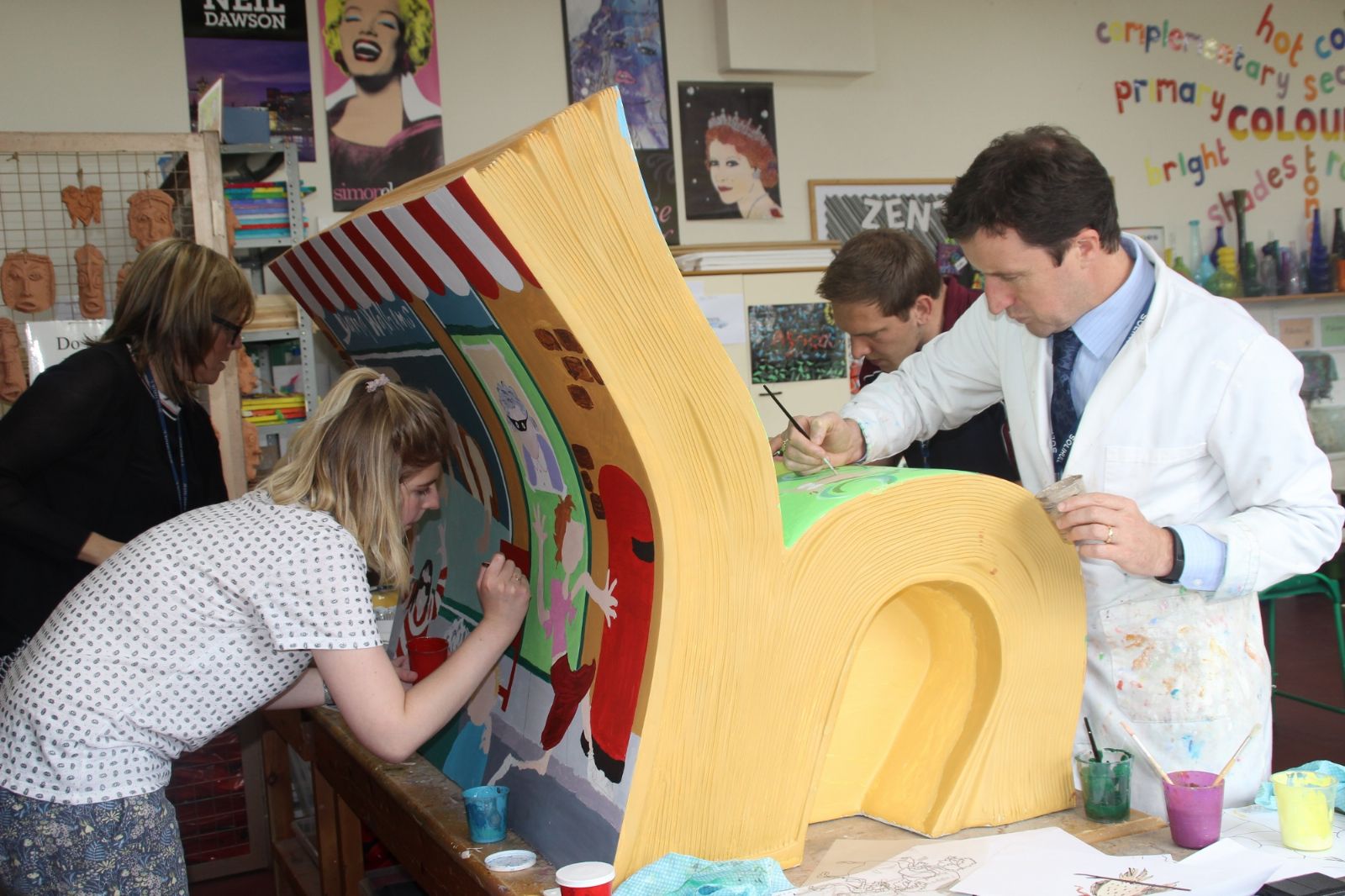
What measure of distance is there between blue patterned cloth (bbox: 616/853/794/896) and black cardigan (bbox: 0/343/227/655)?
1538mm

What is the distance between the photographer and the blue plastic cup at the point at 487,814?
1.52 metres

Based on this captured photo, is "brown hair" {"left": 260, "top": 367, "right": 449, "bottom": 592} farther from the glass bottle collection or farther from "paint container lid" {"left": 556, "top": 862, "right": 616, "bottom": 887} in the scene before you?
the glass bottle collection

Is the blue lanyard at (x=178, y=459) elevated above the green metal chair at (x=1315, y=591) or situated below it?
above

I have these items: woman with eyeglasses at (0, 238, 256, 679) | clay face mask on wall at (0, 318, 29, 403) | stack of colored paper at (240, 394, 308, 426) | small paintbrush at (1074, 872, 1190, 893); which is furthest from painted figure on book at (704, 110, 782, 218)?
small paintbrush at (1074, 872, 1190, 893)

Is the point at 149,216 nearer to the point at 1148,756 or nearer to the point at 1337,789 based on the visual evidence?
Answer: the point at 1148,756

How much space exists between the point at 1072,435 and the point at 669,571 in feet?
2.54

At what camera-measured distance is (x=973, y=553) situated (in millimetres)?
1496

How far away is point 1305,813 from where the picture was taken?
1.48 m

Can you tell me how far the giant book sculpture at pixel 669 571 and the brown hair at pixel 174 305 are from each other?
73 cm

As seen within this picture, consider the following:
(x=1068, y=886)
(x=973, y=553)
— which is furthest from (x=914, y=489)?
(x=1068, y=886)

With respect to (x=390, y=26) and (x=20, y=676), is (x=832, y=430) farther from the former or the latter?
(x=390, y=26)

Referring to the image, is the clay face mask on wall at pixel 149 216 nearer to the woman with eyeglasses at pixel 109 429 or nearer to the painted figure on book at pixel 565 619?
the woman with eyeglasses at pixel 109 429

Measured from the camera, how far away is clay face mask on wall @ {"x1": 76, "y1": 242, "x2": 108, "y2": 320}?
3619 millimetres

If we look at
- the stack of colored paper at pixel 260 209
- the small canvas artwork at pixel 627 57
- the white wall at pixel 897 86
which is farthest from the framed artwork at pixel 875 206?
the stack of colored paper at pixel 260 209
